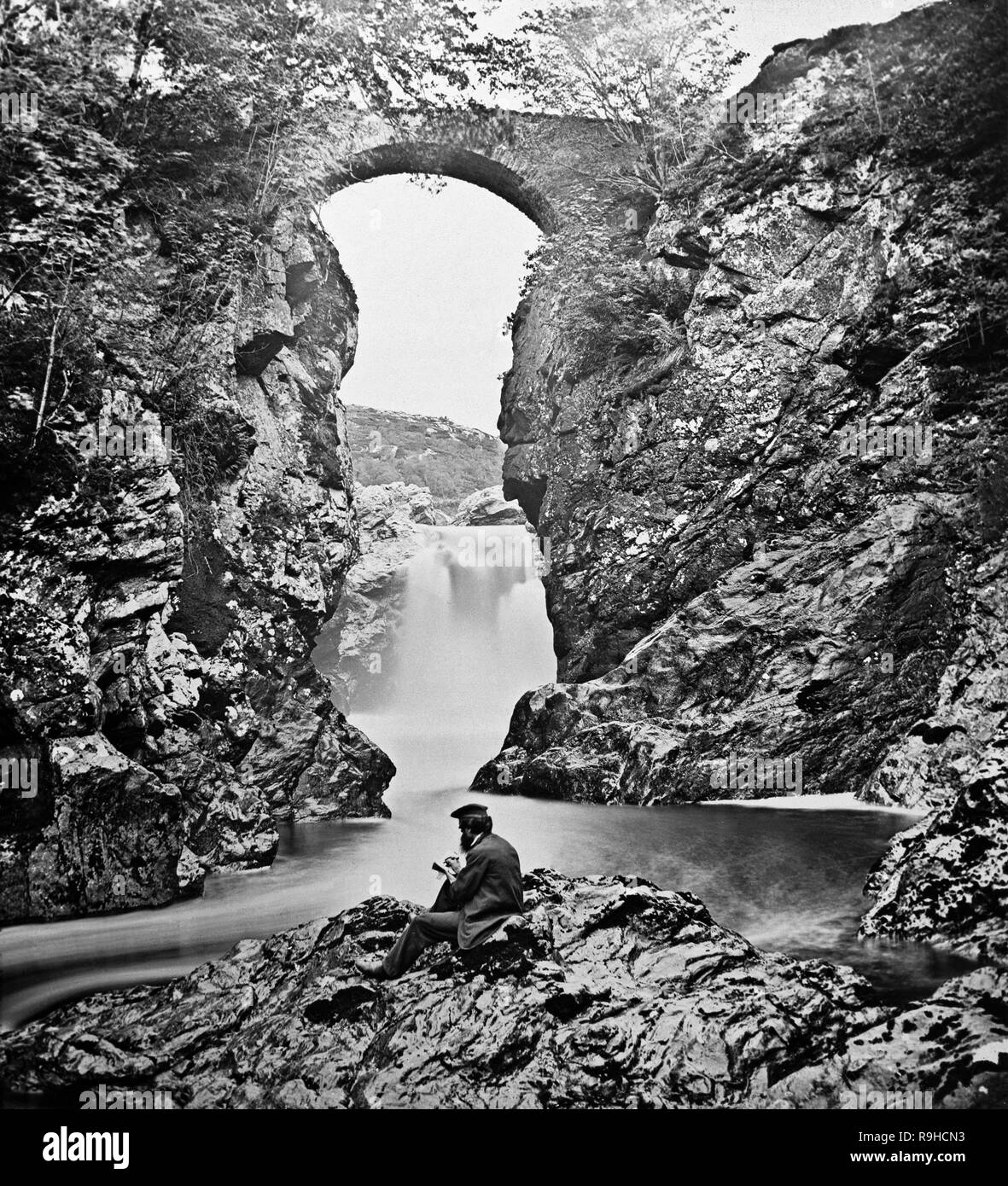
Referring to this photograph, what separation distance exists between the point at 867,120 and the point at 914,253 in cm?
202

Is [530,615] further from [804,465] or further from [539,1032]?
[539,1032]

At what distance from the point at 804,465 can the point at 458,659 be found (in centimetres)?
640

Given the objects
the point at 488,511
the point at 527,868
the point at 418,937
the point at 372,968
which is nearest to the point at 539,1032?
the point at 418,937

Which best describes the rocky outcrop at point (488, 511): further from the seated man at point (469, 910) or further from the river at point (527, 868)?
the seated man at point (469, 910)

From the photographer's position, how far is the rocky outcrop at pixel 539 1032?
13.7 ft

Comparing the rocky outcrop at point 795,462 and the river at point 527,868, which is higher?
the rocky outcrop at point 795,462

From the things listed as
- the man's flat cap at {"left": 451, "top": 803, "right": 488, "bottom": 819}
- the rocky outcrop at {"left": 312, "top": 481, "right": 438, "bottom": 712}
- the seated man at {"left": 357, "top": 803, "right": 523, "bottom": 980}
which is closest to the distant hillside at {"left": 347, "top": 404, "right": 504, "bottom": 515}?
the rocky outcrop at {"left": 312, "top": 481, "right": 438, "bottom": 712}

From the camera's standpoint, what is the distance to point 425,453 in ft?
90.0

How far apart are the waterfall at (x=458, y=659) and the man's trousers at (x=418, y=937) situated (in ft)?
19.6

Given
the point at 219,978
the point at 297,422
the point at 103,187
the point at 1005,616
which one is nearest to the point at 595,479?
the point at 297,422

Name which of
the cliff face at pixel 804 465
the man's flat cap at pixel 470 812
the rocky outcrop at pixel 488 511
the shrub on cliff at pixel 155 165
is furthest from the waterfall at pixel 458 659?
the man's flat cap at pixel 470 812

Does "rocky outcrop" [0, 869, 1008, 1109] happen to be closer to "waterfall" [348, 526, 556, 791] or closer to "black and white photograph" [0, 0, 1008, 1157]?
"black and white photograph" [0, 0, 1008, 1157]
